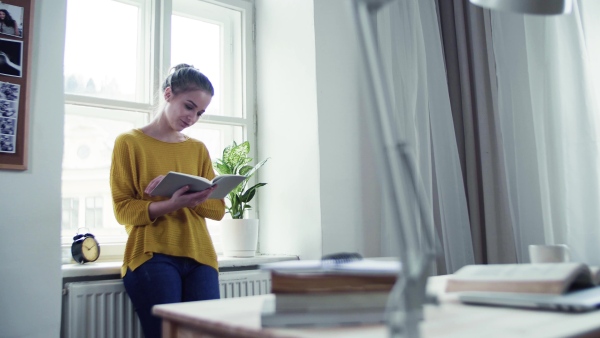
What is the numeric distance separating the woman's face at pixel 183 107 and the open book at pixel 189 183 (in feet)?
1.03

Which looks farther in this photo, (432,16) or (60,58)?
(432,16)

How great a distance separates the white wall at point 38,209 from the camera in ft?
6.00

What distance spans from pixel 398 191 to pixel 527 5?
89cm

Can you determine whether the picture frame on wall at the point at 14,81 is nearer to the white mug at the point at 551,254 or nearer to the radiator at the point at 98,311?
the radiator at the point at 98,311

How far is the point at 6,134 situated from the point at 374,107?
1.58 m

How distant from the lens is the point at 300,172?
2.72 m

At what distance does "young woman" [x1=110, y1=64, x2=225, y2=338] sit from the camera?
195 centimetres

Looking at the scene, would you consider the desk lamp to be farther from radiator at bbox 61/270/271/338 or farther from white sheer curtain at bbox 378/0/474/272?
white sheer curtain at bbox 378/0/474/272

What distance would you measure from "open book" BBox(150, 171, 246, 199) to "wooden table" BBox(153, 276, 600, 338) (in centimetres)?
82

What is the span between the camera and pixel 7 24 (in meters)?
1.90

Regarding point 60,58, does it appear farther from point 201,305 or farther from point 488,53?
point 488,53

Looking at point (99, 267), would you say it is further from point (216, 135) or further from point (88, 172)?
point (216, 135)

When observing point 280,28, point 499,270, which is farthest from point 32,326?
point 280,28

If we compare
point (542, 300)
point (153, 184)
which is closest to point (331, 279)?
point (542, 300)
